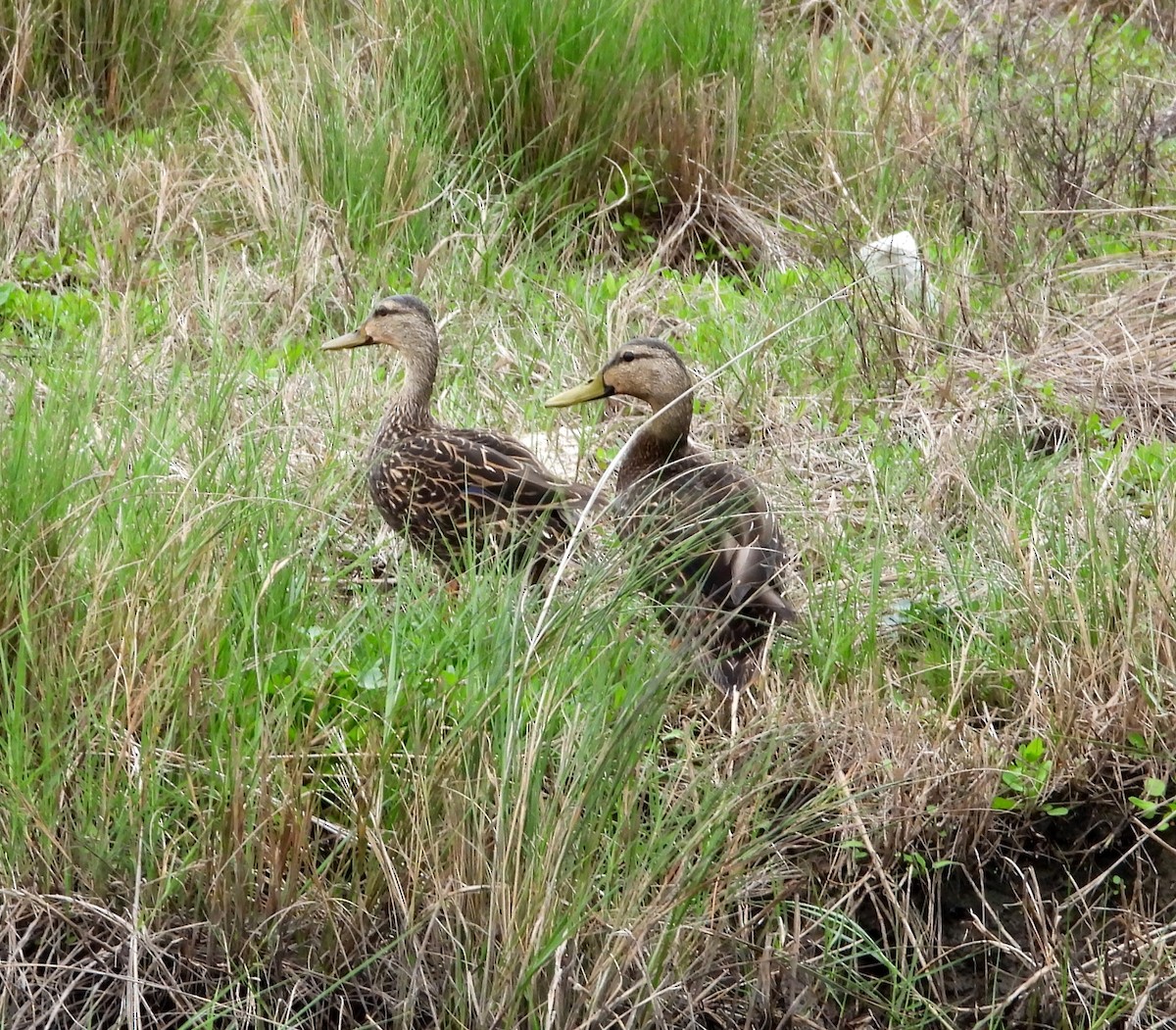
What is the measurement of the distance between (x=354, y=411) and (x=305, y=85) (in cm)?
179

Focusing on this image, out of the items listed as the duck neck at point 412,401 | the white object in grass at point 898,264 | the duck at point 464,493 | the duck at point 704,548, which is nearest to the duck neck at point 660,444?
the duck at point 704,548

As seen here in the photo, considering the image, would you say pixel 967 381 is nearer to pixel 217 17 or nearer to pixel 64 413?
pixel 64 413

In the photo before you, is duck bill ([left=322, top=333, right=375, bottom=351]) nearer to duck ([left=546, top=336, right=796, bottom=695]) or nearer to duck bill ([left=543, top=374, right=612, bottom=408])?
duck bill ([left=543, top=374, right=612, bottom=408])

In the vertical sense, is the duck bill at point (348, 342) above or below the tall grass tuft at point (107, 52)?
below

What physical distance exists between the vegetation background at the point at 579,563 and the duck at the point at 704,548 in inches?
4.5

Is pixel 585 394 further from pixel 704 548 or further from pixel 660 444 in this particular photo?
pixel 704 548

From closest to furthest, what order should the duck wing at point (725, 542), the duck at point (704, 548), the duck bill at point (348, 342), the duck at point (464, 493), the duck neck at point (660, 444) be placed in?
1. the duck at point (704, 548)
2. the duck wing at point (725, 542)
3. the duck at point (464, 493)
4. the duck neck at point (660, 444)
5. the duck bill at point (348, 342)

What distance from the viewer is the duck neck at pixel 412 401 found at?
4914 mm

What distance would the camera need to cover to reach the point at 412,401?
5.01 m

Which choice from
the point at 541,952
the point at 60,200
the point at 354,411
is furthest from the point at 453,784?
the point at 60,200

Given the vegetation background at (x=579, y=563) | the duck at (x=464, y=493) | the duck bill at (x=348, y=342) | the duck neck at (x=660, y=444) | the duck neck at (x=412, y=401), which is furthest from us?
the duck bill at (x=348, y=342)

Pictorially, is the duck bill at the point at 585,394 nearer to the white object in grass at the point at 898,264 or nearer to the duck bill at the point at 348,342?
the duck bill at the point at 348,342

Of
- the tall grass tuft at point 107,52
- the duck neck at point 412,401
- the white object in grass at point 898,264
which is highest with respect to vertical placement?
the tall grass tuft at point 107,52

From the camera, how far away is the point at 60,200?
6.22 m
